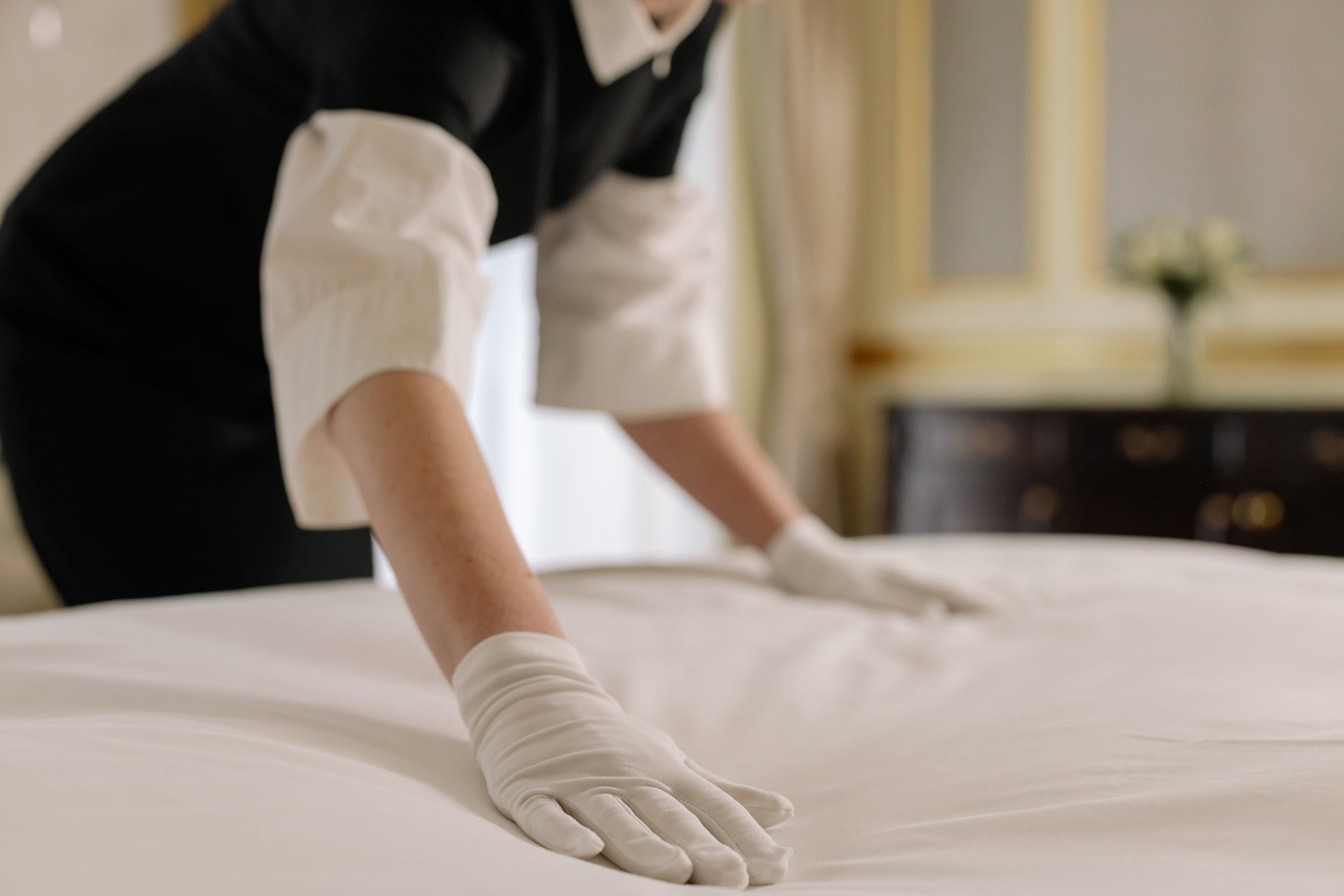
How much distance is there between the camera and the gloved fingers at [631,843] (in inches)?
20.4

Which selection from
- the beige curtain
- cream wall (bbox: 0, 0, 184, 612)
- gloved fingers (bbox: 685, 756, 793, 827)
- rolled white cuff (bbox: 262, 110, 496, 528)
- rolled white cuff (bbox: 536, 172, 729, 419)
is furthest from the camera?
the beige curtain

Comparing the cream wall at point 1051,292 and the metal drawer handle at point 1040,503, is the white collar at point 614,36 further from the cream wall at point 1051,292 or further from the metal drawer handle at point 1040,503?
the cream wall at point 1051,292

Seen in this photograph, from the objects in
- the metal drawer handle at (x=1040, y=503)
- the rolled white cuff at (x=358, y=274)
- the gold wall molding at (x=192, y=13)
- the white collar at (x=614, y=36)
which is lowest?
the metal drawer handle at (x=1040, y=503)

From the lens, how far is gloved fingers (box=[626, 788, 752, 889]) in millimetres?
519

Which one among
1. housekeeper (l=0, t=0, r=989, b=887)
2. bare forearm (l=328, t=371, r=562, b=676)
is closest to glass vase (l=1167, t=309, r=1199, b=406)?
housekeeper (l=0, t=0, r=989, b=887)

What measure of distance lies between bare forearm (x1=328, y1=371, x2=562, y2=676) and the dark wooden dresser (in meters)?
2.80

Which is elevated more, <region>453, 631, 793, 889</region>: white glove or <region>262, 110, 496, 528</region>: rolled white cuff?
<region>262, 110, 496, 528</region>: rolled white cuff

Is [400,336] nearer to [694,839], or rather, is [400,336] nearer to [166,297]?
[694,839]

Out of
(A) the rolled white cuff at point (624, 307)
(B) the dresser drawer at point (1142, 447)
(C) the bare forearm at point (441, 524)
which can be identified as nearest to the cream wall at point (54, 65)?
(A) the rolled white cuff at point (624, 307)

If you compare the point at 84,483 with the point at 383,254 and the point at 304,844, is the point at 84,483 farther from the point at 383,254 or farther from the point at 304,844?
the point at 304,844

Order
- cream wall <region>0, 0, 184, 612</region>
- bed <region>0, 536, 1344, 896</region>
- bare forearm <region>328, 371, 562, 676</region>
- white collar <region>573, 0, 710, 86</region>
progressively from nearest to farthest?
bed <region>0, 536, 1344, 896</region>
bare forearm <region>328, 371, 562, 676</region>
white collar <region>573, 0, 710, 86</region>
cream wall <region>0, 0, 184, 612</region>

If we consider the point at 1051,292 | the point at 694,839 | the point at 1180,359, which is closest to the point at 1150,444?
the point at 1180,359

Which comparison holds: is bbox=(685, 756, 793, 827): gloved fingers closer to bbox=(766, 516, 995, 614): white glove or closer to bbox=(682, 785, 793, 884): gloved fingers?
bbox=(682, 785, 793, 884): gloved fingers

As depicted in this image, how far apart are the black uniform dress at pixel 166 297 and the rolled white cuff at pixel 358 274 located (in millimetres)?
246
